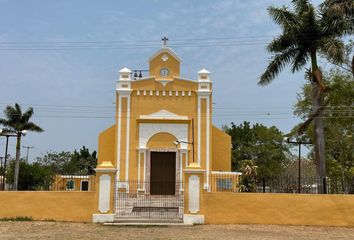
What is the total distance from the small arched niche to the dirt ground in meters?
9.96

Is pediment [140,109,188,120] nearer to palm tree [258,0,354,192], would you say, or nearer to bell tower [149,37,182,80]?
bell tower [149,37,182,80]

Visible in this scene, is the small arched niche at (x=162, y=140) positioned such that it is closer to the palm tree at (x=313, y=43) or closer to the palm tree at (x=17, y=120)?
the palm tree at (x=313, y=43)

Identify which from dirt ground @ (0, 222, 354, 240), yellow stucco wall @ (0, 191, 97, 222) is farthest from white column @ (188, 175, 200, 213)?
yellow stucco wall @ (0, 191, 97, 222)

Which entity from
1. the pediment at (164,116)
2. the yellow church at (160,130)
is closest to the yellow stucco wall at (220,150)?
the yellow church at (160,130)

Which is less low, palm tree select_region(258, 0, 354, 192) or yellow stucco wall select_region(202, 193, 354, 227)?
palm tree select_region(258, 0, 354, 192)

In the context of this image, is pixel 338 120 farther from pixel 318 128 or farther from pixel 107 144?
pixel 107 144

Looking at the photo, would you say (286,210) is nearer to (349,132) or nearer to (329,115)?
(329,115)

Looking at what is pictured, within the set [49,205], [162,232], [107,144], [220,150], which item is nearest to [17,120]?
[107,144]

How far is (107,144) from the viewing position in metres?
25.3

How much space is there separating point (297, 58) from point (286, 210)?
986cm

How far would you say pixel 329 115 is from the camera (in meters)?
28.2

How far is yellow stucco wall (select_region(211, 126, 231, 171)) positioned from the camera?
25.7 m

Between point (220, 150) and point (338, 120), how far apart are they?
29.4 ft

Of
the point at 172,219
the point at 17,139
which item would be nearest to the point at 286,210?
the point at 172,219
